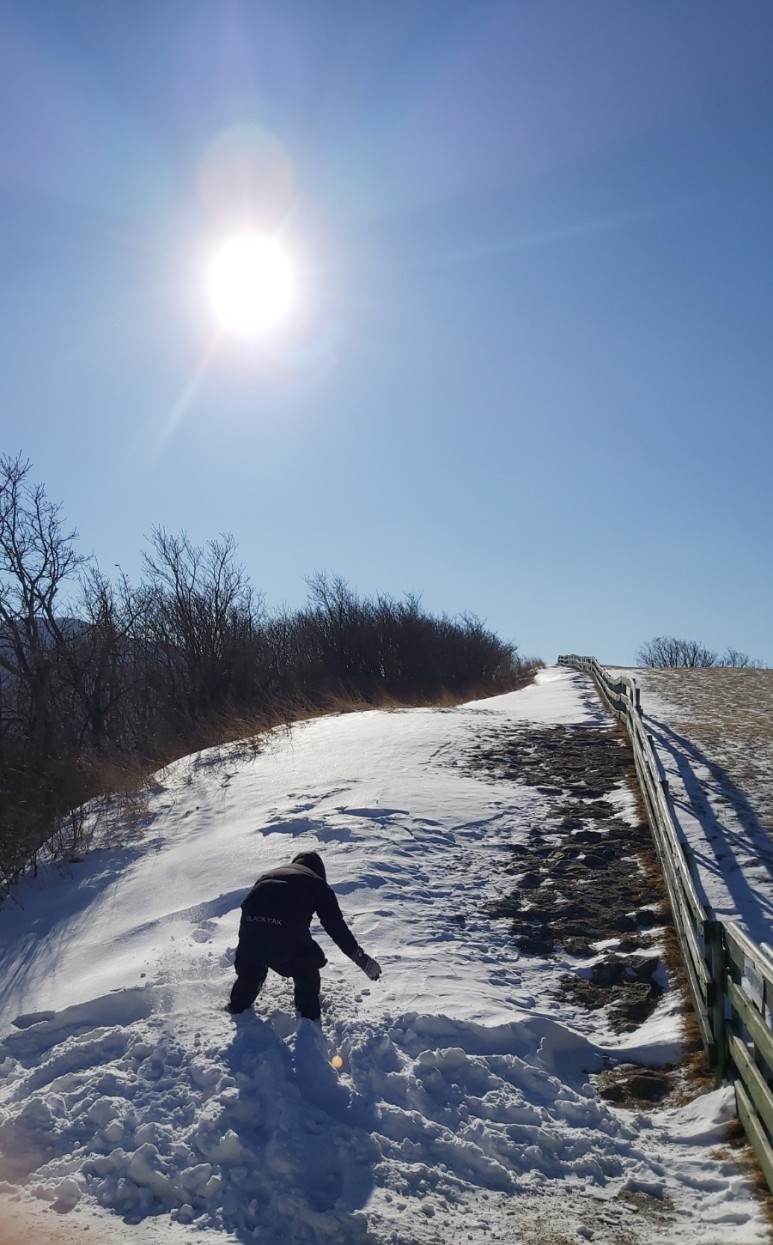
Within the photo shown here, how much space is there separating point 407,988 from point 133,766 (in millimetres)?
11124

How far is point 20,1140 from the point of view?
5270mm

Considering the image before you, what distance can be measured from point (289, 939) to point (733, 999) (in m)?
3.02

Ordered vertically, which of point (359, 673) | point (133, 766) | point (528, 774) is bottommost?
point (528, 774)

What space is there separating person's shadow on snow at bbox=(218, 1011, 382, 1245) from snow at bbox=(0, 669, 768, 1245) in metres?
0.01

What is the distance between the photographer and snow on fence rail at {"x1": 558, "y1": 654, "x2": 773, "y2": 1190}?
4.78 meters

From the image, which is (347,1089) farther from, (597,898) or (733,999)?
(597,898)

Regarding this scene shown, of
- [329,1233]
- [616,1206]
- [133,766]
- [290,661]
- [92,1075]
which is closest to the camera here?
[329,1233]

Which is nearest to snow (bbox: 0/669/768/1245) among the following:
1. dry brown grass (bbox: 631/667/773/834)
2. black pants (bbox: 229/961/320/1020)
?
black pants (bbox: 229/961/320/1020)

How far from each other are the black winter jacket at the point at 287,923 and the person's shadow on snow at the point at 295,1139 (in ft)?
1.50

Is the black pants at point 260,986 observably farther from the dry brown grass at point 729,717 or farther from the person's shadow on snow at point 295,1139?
the dry brown grass at point 729,717

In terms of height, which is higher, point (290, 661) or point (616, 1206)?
point (290, 661)

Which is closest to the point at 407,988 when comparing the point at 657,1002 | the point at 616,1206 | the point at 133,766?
the point at 657,1002

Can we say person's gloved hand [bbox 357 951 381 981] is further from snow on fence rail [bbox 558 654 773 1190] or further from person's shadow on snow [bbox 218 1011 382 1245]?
snow on fence rail [bbox 558 654 773 1190]

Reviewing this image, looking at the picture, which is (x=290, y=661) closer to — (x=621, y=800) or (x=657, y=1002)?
(x=621, y=800)
